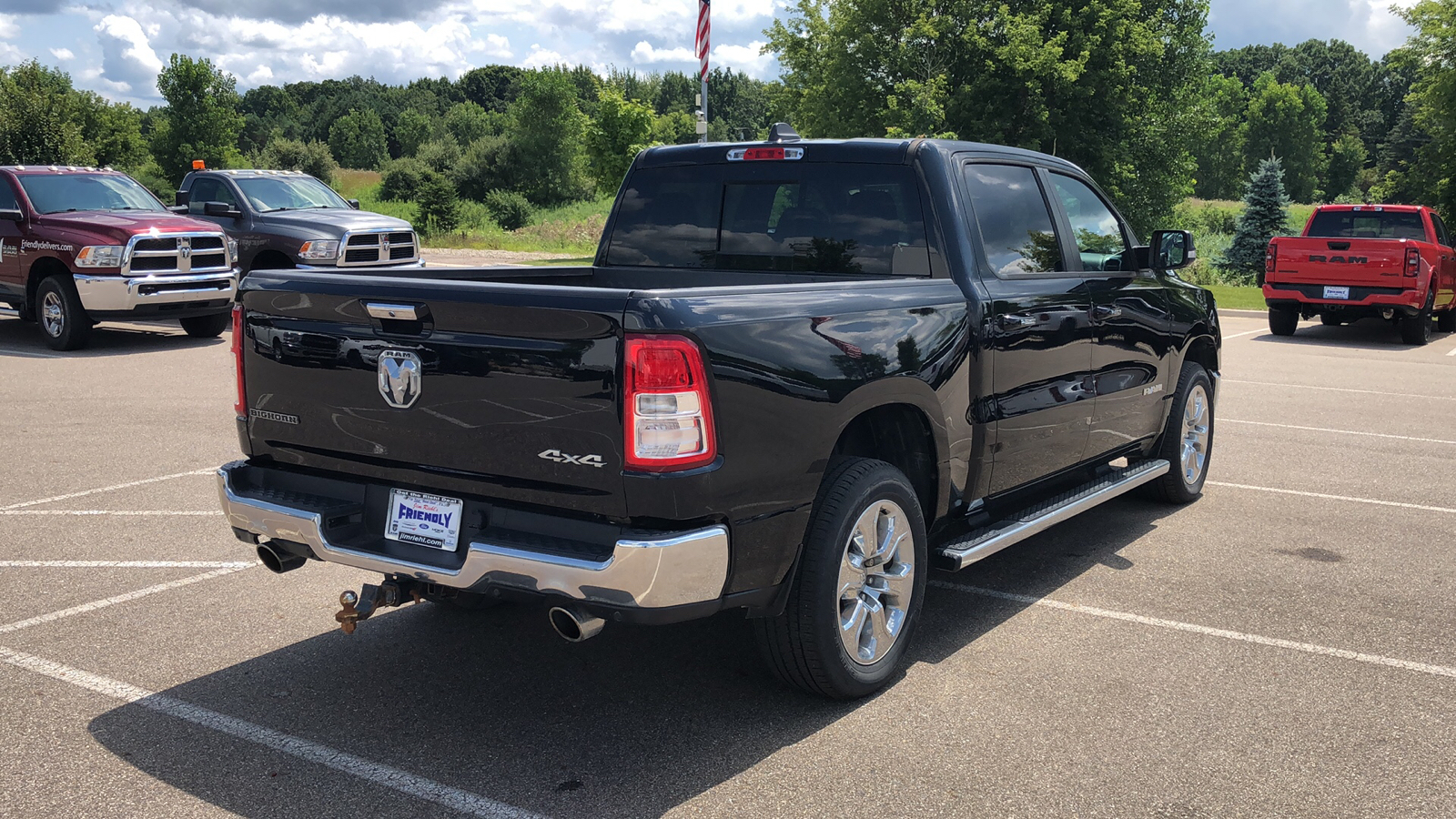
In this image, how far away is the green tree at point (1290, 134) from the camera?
121 meters

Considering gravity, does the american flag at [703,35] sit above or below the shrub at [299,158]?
below

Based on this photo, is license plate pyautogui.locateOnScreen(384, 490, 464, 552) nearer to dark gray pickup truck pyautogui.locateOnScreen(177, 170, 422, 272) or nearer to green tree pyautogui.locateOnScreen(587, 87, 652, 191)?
dark gray pickup truck pyautogui.locateOnScreen(177, 170, 422, 272)

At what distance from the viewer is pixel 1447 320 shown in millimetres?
19547

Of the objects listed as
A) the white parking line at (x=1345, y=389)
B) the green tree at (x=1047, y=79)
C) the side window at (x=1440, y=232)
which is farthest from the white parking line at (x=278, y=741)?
the green tree at (x=1047, y=79)

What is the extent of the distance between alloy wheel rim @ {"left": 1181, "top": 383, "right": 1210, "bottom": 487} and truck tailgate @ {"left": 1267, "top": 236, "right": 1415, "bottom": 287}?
37.3ft

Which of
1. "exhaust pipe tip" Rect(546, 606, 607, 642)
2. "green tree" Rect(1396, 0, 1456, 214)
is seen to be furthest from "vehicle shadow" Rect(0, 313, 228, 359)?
"green tree" Rect(1396, 0, 1456, 214)

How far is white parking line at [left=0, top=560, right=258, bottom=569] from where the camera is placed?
546 centimetres

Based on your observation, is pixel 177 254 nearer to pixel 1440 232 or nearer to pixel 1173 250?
pixel 1173 250

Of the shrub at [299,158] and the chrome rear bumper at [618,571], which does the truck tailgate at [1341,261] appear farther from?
the shrub at [299,158]

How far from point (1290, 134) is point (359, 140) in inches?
3797

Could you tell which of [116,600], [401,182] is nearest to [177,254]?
[116,600]

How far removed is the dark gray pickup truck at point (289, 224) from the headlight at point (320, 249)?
0.01 m

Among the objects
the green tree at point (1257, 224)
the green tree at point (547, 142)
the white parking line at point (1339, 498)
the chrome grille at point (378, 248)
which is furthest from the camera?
the green tree at point (547, 142)

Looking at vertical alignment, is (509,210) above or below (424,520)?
above
